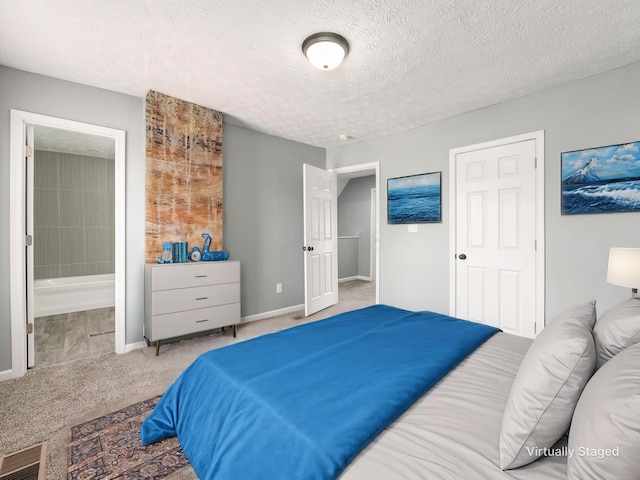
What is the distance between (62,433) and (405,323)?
7.01ft

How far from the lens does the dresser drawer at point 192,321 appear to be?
2.89m

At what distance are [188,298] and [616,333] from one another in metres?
3.07

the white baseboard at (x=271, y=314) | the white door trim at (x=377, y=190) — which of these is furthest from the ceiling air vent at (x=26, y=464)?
the white door trim at (x=377, y=190)

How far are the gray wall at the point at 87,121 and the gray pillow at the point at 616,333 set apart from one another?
3411mm

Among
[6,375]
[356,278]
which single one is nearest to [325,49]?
[6,375]

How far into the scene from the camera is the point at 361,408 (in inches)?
40.1

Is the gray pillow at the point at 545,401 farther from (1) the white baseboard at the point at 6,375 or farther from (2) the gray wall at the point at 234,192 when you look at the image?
(1) the white baseboard at the point at 6,375

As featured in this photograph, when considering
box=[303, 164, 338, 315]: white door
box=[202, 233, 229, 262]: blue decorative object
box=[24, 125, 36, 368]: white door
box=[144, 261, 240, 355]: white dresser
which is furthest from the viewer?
box=[303, 164, 338, 315]: white door

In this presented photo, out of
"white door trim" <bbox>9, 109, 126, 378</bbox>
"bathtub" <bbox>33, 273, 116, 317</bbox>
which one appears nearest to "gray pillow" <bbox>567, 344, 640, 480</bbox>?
"white door trim" <bbox>9, 109, 126, 378</bbox>

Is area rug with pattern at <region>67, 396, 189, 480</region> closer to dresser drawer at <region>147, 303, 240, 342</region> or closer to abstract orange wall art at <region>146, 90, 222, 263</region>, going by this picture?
dresser drawer at <region>147, 303, 240, 342</region>

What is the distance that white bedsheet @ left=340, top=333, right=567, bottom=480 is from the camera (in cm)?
79

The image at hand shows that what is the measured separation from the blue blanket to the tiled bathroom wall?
176 inches

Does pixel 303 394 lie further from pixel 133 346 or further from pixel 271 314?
pixel 271 314

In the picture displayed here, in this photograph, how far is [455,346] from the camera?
5.08ft
